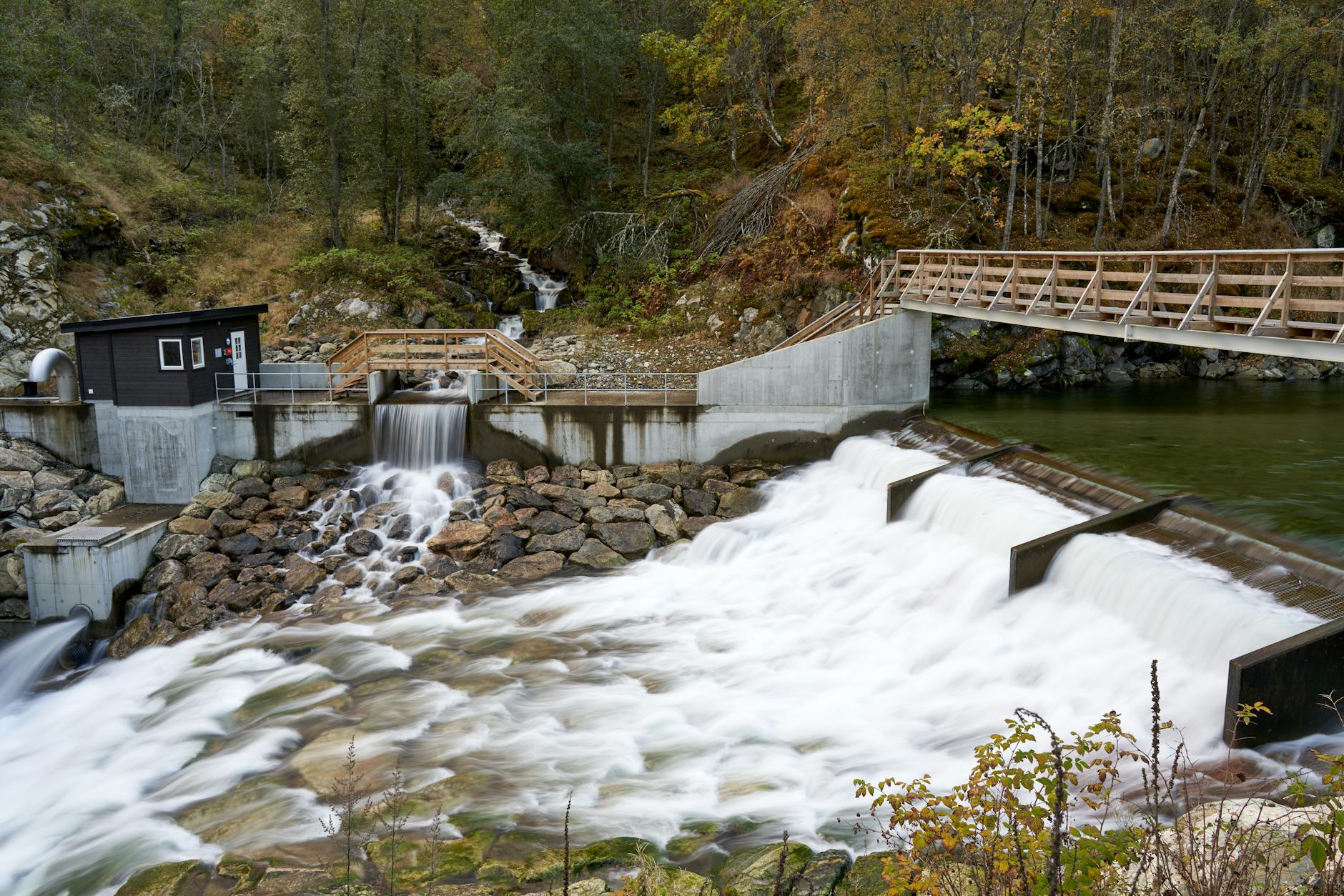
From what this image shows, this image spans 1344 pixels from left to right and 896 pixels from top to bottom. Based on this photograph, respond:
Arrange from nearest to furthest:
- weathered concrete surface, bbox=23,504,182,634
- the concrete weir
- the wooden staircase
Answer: the concrete weir < weathered concrete surface, bbox=23,504,182,634 < the wooden staircase

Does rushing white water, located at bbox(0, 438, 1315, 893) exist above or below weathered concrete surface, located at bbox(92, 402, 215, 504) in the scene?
below

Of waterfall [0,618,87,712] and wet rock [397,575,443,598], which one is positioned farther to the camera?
wet rock [397,575,443,598]

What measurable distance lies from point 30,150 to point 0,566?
24134 mm

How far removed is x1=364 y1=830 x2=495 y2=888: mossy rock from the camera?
991 cm

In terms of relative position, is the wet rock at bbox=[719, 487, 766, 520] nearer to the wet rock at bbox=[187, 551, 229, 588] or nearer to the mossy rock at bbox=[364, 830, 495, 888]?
the wet rock at bbox=[187, 551, 229, 588]

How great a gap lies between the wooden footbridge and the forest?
5.86 meters

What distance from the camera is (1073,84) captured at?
33.0 meters

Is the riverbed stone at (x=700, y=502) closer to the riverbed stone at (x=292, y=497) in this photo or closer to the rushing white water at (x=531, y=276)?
the riverbed stone at (x=292, y=497)

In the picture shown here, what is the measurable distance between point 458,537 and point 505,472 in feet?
9.75

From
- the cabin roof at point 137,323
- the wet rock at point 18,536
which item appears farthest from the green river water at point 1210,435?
the wet rock at point 18,536

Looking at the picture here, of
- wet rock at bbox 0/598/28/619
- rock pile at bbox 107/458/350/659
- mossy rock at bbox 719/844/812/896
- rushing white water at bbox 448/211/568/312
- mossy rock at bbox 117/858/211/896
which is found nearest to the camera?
mossy rock at bbox 719/844/812/896

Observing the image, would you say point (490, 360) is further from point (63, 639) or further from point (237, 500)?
point (63, 639)

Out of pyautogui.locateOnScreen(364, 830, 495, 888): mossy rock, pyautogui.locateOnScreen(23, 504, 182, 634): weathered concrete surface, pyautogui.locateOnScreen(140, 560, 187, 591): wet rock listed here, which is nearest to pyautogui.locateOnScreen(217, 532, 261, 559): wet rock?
pyautogui.locateOnScreen(140, 560, 187, 591): wet rock

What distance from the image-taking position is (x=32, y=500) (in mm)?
21562
